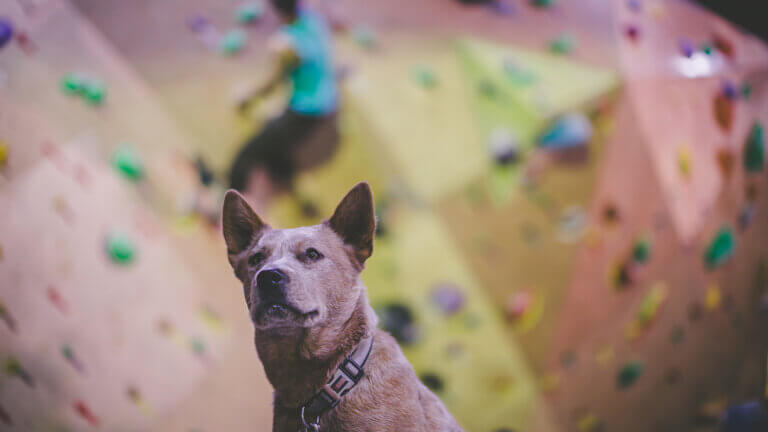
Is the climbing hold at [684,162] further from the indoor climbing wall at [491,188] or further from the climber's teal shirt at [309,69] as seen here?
the climber's teal shirt at [309,69]

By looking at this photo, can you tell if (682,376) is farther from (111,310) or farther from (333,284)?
(111,310)

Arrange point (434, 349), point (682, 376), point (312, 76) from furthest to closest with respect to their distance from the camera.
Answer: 1. point (682, 376)
2. point (434, 349)
3. point (312, 76)

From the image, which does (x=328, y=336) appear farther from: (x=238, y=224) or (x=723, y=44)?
(x=723, y=44)

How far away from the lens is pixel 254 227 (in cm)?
84

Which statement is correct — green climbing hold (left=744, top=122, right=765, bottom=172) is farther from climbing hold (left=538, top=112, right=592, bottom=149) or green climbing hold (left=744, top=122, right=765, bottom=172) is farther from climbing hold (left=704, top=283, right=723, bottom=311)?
climbing hold (left=538, top=112, right=592, bottom=149)

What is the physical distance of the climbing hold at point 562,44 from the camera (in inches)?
77.4

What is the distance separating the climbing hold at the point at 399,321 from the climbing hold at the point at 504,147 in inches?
30.3

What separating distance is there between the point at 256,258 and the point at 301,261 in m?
0.10

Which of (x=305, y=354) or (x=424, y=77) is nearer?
(x=305, y=354)

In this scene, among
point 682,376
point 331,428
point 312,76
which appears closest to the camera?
point 331,428

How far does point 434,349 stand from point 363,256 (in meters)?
1.08

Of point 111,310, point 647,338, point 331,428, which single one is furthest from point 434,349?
point 111,310

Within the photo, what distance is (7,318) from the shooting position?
1.31 meters

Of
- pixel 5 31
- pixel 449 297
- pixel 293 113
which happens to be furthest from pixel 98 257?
pixel 449 297
